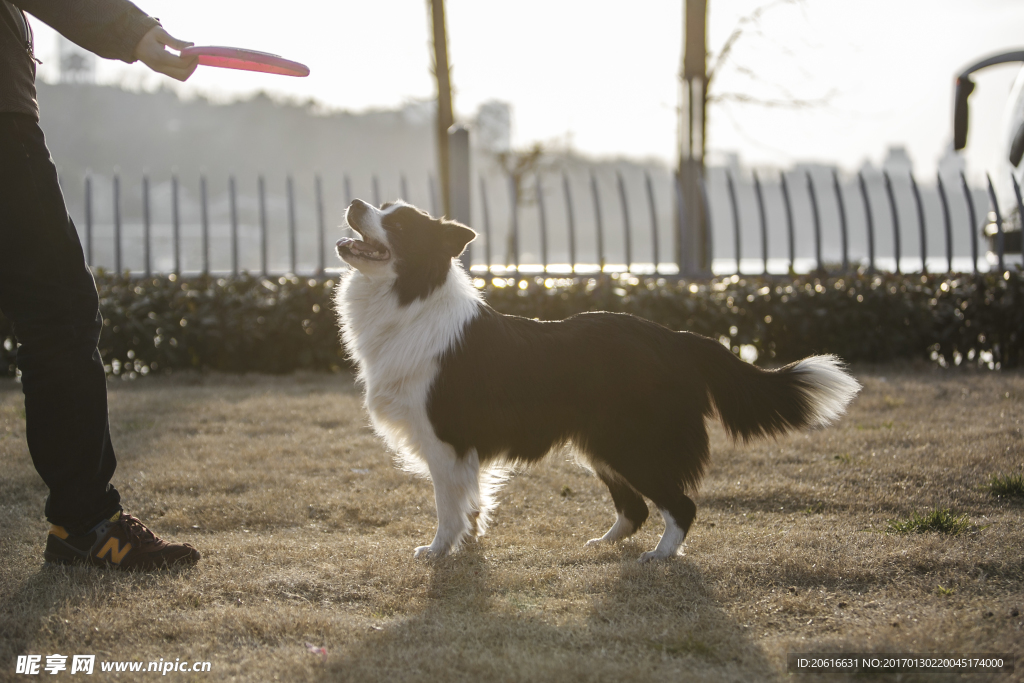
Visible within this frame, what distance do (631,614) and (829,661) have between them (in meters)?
0.65

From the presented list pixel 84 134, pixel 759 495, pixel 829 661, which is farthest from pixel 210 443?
pixel 84 134

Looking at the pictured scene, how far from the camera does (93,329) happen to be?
2881 mm

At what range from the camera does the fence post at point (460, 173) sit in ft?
29.1

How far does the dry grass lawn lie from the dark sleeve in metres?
1.94

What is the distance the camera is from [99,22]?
272 cm

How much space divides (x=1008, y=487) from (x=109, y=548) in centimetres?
405

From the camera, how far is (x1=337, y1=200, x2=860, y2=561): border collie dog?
10.8 ft

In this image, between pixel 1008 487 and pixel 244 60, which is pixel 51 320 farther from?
pixel 1008 487

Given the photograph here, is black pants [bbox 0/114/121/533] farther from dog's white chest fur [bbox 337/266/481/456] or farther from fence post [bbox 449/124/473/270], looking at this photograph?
fence post [bbox 449/124/473/270]

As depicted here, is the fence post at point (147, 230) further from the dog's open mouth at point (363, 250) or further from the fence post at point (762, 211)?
the fence post at point (762, 211)

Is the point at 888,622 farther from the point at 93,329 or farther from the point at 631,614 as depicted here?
the point at 93,329

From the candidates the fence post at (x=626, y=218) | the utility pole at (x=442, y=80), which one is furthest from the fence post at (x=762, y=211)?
the utility pole at (x=442, y=80)

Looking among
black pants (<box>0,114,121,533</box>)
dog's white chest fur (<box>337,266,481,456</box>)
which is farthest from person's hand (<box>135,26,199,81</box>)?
dog's white chest fur (<box>337,266,481,456</box>)

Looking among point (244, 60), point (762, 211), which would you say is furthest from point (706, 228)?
point (244, 60)
